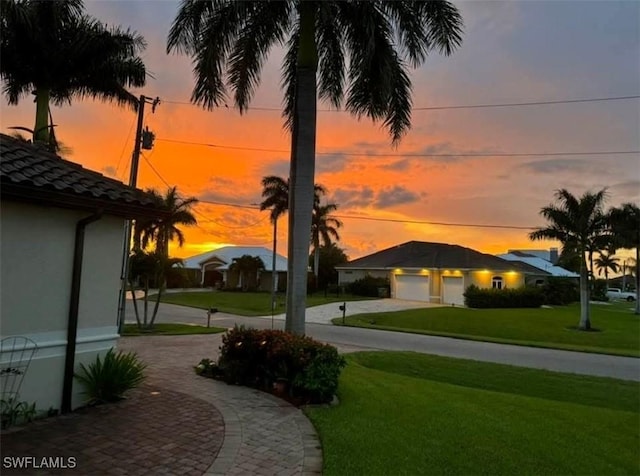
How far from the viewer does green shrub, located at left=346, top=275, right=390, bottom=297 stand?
42.1m

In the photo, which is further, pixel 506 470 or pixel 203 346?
pixel 203 346

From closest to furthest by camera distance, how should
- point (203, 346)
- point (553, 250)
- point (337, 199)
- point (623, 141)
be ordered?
point (203, 346), point (623, 141), point (337, 199), point (553, 250)

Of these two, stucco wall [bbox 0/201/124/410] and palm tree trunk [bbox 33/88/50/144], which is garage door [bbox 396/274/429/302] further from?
stucco wall [bbox 0/201/124/410]

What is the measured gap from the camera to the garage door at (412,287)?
127ft

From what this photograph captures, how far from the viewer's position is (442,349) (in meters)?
16.4

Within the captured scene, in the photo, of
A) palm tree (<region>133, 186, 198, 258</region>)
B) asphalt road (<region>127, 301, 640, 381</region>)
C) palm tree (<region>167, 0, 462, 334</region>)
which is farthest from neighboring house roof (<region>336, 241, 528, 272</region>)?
palm tree (<region>167, 0, 462, 334</region>)

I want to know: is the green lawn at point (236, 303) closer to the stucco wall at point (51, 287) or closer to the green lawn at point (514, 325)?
the green lawn at point (514, 325)

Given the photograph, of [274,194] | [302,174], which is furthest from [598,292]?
[302,174]

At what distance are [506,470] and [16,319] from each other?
5.97 meters

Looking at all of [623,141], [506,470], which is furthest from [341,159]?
[506,470]

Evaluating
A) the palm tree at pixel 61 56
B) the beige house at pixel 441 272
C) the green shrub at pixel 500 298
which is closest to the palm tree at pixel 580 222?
the green shrub at pixel 500 298

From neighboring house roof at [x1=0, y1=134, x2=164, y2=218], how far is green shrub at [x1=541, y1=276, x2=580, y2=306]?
38.0 m

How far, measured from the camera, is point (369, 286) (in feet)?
140

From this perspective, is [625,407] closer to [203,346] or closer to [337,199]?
[203,346]
